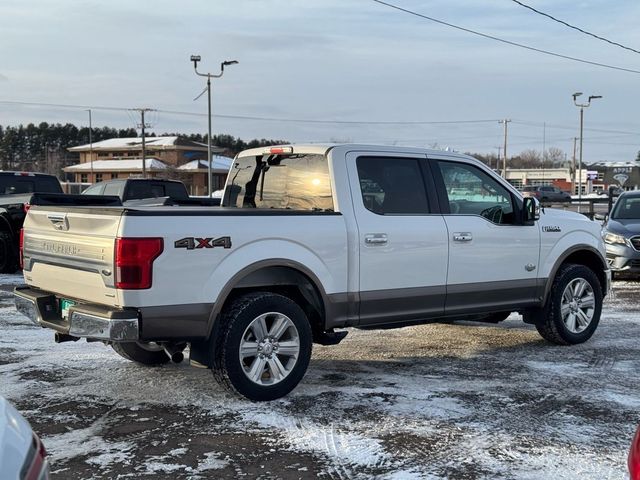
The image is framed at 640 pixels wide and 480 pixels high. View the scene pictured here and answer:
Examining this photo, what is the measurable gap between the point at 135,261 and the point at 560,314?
4.59m

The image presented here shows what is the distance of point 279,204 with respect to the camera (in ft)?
21.0

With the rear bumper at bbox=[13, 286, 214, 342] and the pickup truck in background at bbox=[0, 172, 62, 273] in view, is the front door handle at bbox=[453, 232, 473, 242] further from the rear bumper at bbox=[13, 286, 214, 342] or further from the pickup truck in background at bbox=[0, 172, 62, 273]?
the pickup truck in background at bbox=[0, 172, 62, 273]

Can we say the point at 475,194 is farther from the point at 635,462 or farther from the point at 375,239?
the point at 635,462

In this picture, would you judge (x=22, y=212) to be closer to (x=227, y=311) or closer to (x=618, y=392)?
(x=227, y=311)

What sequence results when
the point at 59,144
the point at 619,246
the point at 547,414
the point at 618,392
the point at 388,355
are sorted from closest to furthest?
the point at 547,414 → the point at 618,392 → the point at 388,355 → the point at 619,246 → the point at 59,144

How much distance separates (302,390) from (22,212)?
8736mm

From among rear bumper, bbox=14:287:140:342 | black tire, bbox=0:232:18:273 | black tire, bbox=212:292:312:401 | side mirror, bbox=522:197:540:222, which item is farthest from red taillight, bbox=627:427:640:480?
black tire, bbox=0:232:18:273

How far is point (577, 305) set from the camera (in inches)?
293

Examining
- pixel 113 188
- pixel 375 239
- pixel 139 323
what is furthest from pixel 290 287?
pixel 113 188

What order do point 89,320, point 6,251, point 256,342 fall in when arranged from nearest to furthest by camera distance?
point 89,320, point 256,342, point 6,251

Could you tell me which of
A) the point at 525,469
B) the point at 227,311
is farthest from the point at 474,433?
the point at 227,311

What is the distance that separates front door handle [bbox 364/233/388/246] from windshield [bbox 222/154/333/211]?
0.39 meters

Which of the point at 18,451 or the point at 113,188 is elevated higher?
the point at 113,188

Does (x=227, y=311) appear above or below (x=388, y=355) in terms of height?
above
